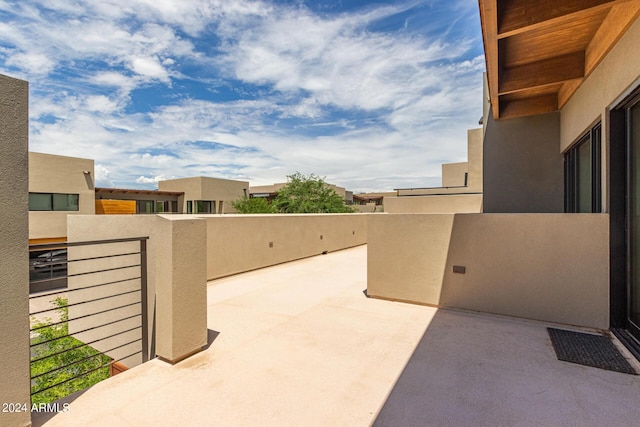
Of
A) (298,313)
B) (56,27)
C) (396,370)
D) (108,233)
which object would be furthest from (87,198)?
(396,370)

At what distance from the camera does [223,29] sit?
360 inches

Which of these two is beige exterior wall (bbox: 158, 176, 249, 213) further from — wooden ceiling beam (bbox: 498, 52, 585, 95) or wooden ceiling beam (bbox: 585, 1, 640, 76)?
wooden ceiling beam (bbox: 585, 1, 640, 76)

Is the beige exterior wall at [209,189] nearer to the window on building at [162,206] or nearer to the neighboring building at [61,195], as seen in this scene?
the window on building at [162,206]

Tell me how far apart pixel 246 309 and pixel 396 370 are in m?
2.58

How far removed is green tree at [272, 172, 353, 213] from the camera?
18.9 metres

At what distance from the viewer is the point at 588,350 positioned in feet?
10.3

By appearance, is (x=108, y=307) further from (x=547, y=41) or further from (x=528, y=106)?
(x=528, y=106)

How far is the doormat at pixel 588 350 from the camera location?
9.33ft

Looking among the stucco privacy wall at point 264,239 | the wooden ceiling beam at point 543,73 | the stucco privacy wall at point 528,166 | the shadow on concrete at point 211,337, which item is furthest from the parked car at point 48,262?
the stucco privacy wall at point 528,166

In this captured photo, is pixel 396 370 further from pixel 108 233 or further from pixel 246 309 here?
pixel 108 233

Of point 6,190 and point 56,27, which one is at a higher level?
point 56,27

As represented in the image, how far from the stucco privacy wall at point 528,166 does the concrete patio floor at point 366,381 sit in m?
3.63

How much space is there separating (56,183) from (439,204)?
66.3ft

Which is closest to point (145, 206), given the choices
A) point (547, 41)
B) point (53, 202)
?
point (53, 202)
